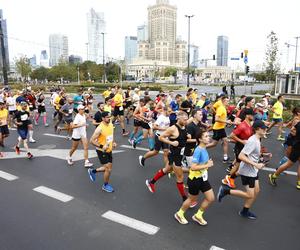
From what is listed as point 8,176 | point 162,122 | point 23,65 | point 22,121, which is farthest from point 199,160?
point 23,65

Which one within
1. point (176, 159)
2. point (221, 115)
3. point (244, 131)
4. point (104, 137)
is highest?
point (221, 115)

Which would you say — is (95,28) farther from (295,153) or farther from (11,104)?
(295,153)

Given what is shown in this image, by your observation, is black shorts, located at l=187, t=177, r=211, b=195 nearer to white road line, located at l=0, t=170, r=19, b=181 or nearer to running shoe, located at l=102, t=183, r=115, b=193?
running shoe, located at l=102, t=183, r=115, b=193

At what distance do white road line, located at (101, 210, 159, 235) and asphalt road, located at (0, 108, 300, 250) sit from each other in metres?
0.06

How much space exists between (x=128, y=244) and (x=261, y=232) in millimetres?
2087

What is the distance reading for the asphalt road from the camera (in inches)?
162

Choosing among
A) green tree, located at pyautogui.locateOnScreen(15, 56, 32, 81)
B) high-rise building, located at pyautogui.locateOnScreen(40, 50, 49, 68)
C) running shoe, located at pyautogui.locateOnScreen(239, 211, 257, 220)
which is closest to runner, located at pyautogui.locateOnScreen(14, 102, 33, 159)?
running shoe, located at pyautogui.locateOnScreen(239, 211, 257, 220)

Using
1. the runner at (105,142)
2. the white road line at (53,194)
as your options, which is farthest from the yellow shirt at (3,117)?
the runner at (105,142)

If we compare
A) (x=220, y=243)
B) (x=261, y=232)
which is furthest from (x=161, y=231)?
(x=261, y=232)

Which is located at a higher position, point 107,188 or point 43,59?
point 43,59

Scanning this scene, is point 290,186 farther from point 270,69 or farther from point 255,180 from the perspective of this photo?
point 270,69

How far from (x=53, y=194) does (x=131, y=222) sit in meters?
2.07

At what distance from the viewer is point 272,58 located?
91.2 ft

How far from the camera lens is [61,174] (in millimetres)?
7039
